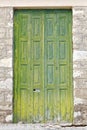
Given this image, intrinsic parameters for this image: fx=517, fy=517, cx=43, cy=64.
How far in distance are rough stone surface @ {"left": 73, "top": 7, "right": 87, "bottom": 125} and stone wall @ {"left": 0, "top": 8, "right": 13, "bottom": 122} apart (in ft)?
4.50

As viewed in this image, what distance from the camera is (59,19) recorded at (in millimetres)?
11242

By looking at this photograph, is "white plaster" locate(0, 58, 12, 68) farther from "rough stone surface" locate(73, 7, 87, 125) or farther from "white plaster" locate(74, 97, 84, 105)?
"white plaster" locate(74, 97, 84, 105)

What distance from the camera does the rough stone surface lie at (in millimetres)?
10961

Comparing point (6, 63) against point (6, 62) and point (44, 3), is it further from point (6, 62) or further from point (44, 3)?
point (44, 3)

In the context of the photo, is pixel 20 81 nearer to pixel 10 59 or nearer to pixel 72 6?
pixel 10 59

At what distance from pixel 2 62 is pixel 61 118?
5.74 ft

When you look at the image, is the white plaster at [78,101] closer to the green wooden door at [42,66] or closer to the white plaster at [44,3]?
the green wooden door at [42,66]

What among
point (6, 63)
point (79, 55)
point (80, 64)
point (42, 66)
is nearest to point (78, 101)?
point (80, 64)

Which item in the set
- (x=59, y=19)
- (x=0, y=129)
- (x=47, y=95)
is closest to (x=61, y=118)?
(x=47, y=95)

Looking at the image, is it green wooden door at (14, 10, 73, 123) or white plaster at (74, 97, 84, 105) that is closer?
white plaster at (74, 97, 84, 105)

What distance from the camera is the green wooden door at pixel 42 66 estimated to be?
36.5 feet

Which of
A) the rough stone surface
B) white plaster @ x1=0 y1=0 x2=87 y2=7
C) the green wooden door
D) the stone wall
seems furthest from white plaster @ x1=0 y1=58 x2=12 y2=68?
the rough stone surface

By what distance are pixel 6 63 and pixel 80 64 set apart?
1.58 m

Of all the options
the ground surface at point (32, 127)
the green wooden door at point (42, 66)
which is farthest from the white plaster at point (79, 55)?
the ground surface at point (32, 127)
